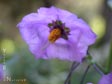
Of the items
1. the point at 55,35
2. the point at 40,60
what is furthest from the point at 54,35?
the point at 40,60

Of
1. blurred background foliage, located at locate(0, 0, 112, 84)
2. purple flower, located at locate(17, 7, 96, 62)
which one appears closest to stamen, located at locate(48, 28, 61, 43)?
purple flower, located at locate(17, 7, 96, 62)

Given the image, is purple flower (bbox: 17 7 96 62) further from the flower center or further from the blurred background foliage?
the blurred background foliage

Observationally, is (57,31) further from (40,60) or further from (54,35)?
(40,60)

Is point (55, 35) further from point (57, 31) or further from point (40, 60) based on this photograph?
point (40, 60)

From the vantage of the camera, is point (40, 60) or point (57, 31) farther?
point (40, 60)

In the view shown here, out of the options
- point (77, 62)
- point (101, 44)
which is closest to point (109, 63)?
point (77, 62)
